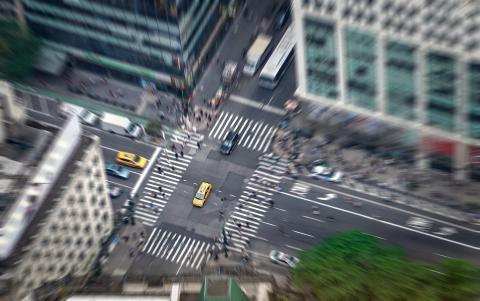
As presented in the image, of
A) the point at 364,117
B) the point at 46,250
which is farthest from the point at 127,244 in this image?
the point at 364,117

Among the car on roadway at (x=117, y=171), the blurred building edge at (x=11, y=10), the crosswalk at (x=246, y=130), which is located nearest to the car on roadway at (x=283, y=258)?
the crosswalk at (x=246, y=130)

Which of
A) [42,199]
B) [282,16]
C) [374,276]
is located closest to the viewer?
[42,199]

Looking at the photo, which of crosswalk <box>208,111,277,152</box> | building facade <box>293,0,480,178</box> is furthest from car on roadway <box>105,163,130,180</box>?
building facade <box>293,0,480,178</box>

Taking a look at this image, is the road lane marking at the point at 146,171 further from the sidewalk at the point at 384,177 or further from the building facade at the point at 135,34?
the sidewalk at the point at 384,177

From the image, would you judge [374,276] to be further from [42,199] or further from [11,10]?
[11,10]

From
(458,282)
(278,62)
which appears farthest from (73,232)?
(458,282)

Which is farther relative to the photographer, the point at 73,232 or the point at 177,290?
the point at 73,232

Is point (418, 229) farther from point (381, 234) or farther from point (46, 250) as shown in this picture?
point (46, 250)
